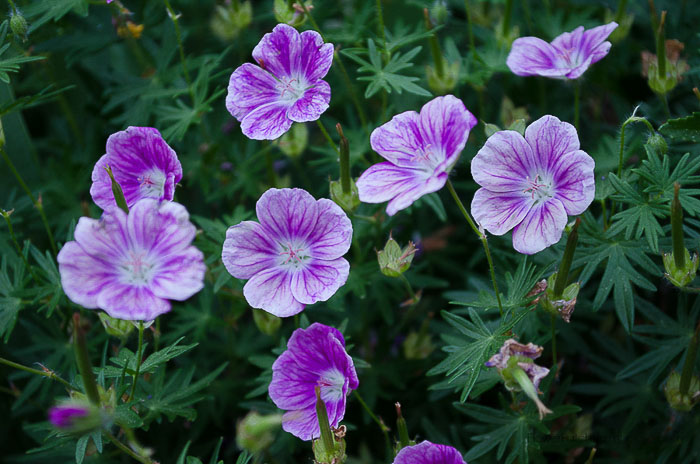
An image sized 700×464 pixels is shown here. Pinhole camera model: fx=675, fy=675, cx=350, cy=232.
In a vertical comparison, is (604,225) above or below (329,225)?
below

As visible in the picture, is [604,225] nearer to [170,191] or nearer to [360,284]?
[360,284]

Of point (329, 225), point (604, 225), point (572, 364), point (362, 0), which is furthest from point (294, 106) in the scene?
point (572, 364)

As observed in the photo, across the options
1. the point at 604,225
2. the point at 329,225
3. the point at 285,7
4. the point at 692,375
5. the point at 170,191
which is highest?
the point at 285,7

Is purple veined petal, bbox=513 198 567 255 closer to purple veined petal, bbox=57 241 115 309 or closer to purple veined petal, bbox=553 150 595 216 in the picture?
purple veined petal, bbox=553 150 595 216

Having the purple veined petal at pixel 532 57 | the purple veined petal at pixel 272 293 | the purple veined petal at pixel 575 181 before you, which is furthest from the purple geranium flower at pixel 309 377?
the purple veined petal at pixel 532 57

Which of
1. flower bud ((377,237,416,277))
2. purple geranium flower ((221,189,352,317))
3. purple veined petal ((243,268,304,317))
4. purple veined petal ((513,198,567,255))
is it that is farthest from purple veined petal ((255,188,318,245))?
purple veined petal ((513,198,567,255))

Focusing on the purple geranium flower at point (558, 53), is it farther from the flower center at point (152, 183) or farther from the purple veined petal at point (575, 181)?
the flower center at point (152, 183)

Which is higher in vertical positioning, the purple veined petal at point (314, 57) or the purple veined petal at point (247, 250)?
the purple veined petal at point (314, 57)
